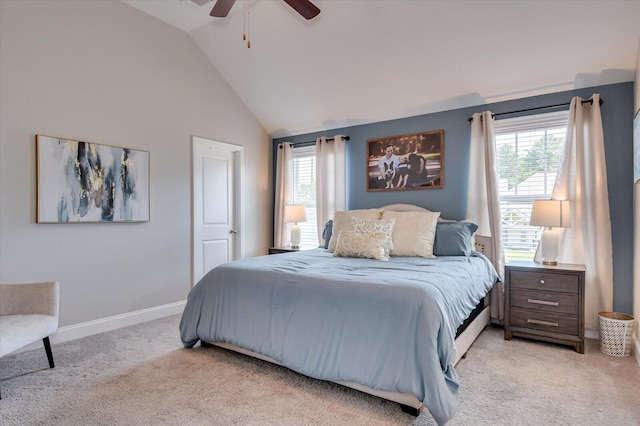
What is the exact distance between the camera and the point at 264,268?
265 centimetres

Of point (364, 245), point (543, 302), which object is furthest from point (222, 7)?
point (543, 302)

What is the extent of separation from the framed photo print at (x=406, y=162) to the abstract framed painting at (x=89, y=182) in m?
2.74

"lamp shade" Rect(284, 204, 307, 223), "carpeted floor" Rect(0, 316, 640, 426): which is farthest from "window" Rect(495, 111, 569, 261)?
→ "lamp shade" Rect(284, 204, 307, 223)

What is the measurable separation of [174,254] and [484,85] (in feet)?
12.8

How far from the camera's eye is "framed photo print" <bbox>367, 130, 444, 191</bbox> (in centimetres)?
409

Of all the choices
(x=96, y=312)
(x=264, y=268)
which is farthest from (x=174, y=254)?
(x=264, y=268)

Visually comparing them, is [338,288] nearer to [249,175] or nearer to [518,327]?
[518,327]

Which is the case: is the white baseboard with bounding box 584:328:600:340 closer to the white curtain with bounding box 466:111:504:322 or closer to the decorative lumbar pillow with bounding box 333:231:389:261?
the white curtain with bounding box 466:111:504:322

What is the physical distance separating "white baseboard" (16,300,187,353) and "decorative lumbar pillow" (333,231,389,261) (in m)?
2.15

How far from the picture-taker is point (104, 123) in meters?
3.46

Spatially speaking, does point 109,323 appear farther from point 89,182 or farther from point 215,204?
point 215,204

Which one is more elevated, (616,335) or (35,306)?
(35,306)

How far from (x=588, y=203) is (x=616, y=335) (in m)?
1.13

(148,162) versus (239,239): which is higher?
(148,162)
